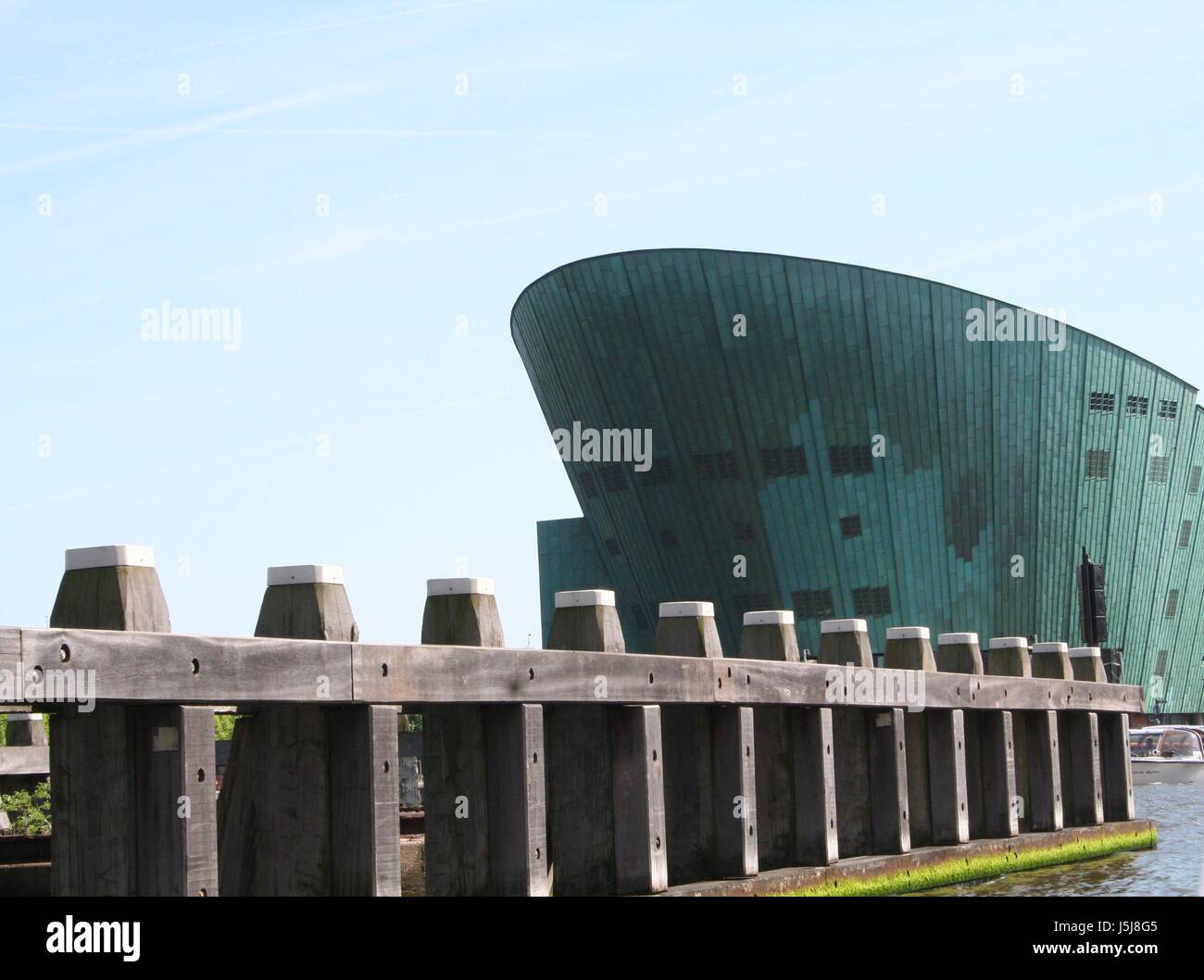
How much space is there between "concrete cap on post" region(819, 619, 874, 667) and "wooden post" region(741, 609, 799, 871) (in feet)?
7.21

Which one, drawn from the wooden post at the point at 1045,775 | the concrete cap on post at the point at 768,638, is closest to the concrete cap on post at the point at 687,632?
the concrete cap on post at the point at 768,638

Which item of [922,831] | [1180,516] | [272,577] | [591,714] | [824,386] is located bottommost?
[922,831]

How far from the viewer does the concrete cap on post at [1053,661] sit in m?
32.4

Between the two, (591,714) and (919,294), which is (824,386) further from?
(591,714)

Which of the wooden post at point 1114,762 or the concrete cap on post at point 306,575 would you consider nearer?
the concrete cap on post at point 306,575

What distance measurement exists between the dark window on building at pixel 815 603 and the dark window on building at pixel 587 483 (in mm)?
12052

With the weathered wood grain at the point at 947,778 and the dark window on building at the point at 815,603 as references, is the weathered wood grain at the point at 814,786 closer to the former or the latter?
the weathered wood grain at the point at 947,778

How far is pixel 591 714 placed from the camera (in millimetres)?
17609

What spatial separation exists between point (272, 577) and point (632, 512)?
6679 centimetres

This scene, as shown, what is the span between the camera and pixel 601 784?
1752cm

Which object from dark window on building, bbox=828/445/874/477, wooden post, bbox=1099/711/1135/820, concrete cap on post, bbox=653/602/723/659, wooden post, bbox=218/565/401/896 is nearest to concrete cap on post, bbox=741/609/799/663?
concrete cap on post, bbox=653/602/723/659

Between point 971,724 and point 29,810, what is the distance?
595 inches

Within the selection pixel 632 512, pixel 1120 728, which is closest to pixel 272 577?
pixel 1120 728

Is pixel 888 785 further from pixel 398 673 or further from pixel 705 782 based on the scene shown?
pixel 398 673
